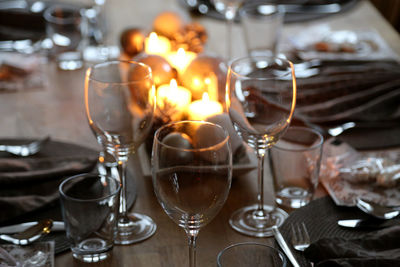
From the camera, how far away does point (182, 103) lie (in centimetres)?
110

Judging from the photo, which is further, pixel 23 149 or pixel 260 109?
pixel 23 149

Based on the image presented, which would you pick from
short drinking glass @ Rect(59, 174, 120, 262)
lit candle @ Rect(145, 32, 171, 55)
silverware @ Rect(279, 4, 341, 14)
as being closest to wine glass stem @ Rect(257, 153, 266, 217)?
short drinking glass @ Rect(59, 174, 120, 262)

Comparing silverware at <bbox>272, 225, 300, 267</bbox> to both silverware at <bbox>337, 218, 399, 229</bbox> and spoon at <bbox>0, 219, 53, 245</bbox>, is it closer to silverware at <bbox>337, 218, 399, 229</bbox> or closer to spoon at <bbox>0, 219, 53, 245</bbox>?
silverware at <bbox>337, 218, 399, 229</bbox>

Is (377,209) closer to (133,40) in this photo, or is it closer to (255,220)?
(255,220)

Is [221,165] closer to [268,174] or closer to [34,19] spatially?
[268,174]

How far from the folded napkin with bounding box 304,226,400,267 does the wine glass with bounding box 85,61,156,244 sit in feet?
0.84

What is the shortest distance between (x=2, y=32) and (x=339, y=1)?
3.58 ft

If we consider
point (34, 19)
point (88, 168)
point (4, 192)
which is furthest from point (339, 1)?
point (4, 192)

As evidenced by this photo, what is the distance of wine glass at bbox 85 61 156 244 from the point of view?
86 cm

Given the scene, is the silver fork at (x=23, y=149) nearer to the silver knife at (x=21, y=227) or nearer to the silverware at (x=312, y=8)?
the silver knife at (x=21, y=227)

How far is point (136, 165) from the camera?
110 centimetres

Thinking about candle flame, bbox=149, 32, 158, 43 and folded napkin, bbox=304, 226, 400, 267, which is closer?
folded napkin, bbox=304, 226, 400, 267

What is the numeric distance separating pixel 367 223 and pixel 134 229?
0.35m

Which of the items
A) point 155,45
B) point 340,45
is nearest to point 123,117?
point 155,45
